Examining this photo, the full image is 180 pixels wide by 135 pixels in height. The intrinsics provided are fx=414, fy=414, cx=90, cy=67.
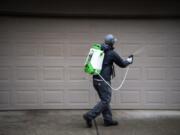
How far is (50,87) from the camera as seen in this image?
10.6 meters

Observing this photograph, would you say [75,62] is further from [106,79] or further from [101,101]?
[101,101]

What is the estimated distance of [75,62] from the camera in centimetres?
1067

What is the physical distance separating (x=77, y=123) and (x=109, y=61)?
5.35ft

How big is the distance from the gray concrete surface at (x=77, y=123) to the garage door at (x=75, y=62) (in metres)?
0.36

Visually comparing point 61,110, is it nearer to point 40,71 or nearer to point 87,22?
point 40,71

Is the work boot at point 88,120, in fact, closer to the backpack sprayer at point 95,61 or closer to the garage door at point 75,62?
the backpack sprayer at point 95,61

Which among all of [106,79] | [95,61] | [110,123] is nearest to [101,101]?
[106,79]

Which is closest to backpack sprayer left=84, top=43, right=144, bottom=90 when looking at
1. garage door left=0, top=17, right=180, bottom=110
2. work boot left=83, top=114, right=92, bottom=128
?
work boot left=83, top=114, right=92, bottom=128

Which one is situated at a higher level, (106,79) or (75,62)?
(75,62)

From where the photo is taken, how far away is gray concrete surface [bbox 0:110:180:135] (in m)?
8.59

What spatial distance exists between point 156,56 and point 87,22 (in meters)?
2.01

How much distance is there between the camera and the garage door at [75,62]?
10547 millimetres

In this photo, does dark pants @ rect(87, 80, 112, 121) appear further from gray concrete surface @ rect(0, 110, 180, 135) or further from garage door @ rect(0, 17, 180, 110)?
garage door @ rect(0, 17, 180, 110)

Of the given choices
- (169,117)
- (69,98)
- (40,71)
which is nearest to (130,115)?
(169,117)
